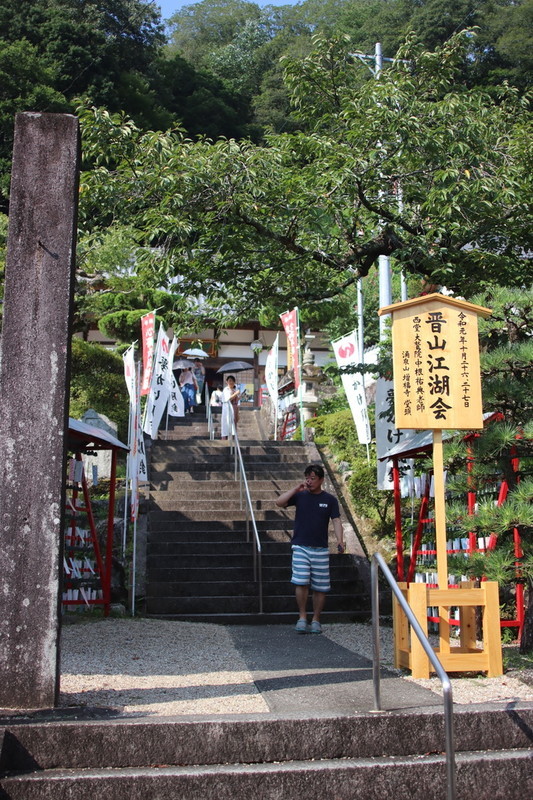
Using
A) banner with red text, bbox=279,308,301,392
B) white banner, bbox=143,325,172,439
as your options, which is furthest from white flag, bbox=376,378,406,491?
banner with red text, bbox=279,308,301,392

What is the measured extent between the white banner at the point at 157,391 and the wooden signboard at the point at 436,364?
7.07 m

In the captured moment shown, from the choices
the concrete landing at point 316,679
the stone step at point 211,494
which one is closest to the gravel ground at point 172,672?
the concrete landing at point 316,679

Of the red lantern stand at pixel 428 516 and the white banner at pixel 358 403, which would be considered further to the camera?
the white banner at pixel 358 403

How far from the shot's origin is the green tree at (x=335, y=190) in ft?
23.9

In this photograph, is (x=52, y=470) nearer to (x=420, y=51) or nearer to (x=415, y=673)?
(x=415, y=673)

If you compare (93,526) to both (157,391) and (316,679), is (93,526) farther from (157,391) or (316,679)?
(316,679)

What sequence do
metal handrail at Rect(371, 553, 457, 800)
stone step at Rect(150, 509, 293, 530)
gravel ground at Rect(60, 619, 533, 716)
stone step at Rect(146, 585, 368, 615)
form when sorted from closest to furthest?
metal handrail at Rect(371, 553, 457, 800), gravel ground at Rect(60, 619, 533, 716), stone step at Rect(146, 585, 368, 615), stone step at Rect(150, 509, 293, 530)

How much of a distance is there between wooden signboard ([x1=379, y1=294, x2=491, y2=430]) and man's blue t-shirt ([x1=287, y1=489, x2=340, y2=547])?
211 cm

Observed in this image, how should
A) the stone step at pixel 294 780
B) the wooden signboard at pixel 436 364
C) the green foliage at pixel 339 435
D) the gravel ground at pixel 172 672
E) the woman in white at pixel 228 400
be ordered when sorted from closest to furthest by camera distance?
the stone step at pixel 294 780 < the gravel ground at pixel 172 672 < the wooden signboard at pixel 436 364 < the green foliage at pixel 339 435 < the woman in white at pixel 228 400

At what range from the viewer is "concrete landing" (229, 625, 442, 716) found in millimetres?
4199

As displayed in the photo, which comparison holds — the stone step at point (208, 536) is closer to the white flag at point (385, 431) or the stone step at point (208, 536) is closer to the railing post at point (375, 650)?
the white flag at point (385, 431)

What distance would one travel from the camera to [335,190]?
7.26 m

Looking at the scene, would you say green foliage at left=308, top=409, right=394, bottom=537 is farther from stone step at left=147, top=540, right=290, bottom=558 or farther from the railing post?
the railing post

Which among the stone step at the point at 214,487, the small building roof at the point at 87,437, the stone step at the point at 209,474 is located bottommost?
the stone step at the point at 214,487
